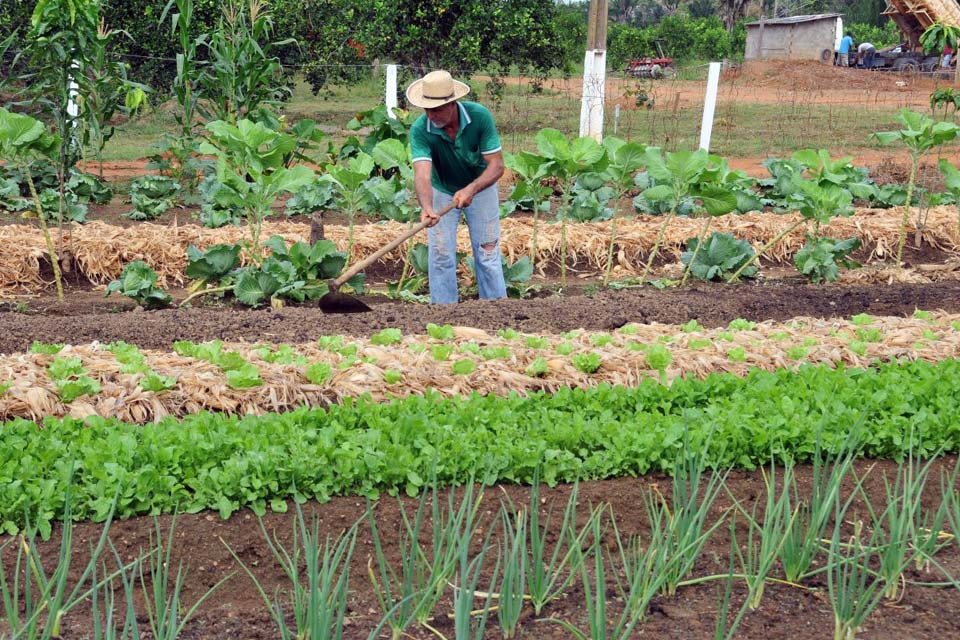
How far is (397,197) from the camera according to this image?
28.4 feet

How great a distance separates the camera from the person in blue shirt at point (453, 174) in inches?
227

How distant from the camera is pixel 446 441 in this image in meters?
3.55

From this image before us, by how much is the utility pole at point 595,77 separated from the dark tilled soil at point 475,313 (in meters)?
5.15

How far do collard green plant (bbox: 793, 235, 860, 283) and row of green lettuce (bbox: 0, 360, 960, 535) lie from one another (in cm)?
325

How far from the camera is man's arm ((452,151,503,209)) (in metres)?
→ 5.91

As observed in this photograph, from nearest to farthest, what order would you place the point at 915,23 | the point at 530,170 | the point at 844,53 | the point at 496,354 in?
the point at 496,354
the point at 530,170
the point at 915,23
the point at 844,53

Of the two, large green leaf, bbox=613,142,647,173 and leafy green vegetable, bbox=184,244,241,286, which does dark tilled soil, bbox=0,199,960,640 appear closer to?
leafy green vegetable, bbox=184,244,241,286

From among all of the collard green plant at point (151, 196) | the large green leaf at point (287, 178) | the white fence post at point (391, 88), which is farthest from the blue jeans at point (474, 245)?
the white fence post at point (391, 88)

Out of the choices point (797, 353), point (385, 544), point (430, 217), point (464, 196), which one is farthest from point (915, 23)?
point (385, 544)

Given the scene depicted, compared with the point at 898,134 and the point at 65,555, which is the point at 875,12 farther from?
the point at 65,555

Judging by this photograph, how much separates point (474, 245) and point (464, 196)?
611 millimetres

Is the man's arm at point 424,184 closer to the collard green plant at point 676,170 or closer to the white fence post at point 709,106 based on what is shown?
the collard green plant at point 676,170

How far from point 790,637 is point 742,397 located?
1543 mm

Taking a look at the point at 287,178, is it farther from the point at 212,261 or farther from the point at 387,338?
the point at 387,338
